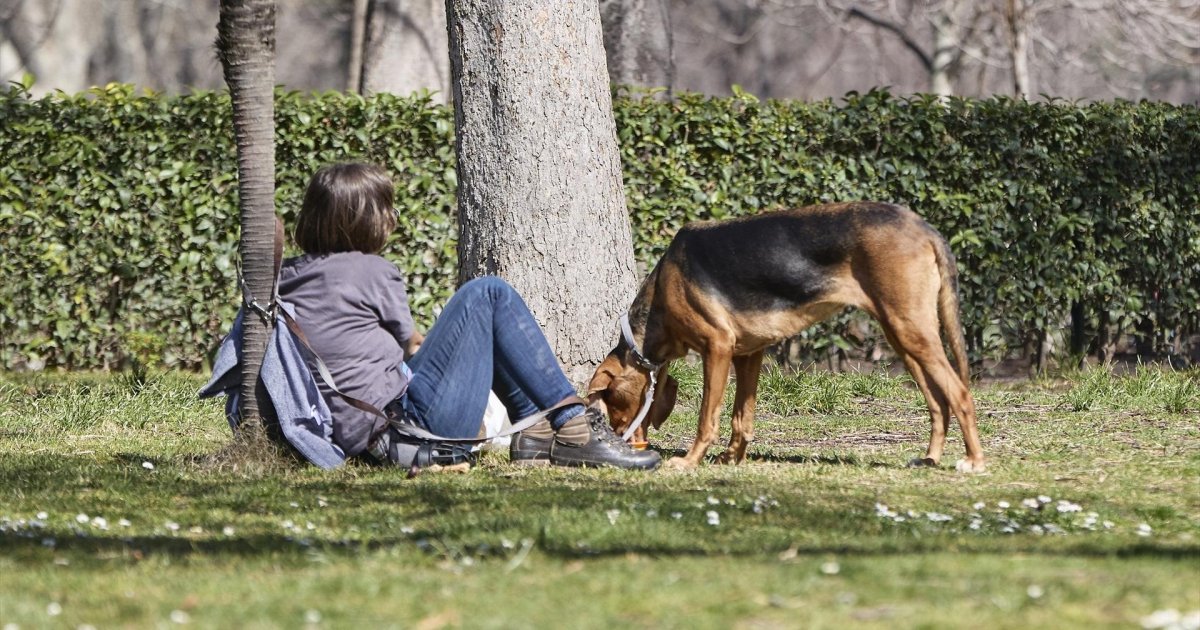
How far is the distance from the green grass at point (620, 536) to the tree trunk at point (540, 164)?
2.90 ft

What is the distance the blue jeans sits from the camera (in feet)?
18.8

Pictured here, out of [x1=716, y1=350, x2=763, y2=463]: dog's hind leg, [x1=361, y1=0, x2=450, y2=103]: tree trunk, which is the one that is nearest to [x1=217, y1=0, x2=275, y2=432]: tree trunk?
[x1=716, y1=350, x2=763, y2=463]: dog's hind leg

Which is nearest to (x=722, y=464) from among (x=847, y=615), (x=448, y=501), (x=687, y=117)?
(x=448, y=501)

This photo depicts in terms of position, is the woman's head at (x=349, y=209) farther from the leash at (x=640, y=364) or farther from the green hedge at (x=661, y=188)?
the green hedge at (x=661, y=188)

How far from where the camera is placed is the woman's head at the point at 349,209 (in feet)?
18.0

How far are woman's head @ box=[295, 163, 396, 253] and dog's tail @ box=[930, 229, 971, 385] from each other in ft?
7.74

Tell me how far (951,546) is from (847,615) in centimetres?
115

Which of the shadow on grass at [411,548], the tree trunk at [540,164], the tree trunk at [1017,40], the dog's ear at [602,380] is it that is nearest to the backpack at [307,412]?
the dog's ear at [602,380]

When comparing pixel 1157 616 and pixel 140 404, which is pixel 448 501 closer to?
pixel 1157 616

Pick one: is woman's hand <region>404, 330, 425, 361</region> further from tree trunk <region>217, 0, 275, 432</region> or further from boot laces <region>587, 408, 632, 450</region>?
boot laces <region>587, 408, 632, 450</region>

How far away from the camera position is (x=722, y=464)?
6340 mm

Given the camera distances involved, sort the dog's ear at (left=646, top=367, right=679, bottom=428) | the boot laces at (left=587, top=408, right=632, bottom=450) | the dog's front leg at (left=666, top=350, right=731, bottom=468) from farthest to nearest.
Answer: the dog's ear at (left=646, top=367, right=679, bottom=428) < the dog's front leg at (left=666, top=350, right=731, bottom=468) < the boot laces at (left=587, top=408, right=632, bottom=450)

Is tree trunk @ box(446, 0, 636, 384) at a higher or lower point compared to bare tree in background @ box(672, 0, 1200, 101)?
lower

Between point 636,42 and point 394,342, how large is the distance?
755cm
